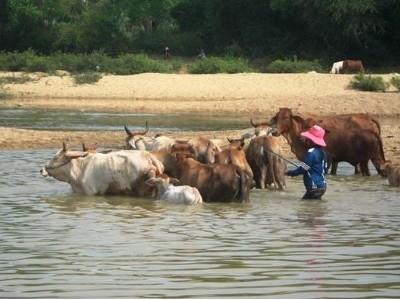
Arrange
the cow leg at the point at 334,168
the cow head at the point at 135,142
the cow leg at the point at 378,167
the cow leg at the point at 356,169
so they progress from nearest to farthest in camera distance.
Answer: the cow head at the point at 135,142 → the cow leg at the point at 378,167 → the cow leg at the point at 334,168 → the cow leg at the point at 356,169

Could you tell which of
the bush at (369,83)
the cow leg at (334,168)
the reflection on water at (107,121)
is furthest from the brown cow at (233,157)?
the bush at (369,83)

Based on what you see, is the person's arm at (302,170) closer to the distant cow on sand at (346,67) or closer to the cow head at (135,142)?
the cow head at (135,142)

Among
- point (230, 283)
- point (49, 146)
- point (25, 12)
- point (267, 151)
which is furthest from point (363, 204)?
point (25, 12)

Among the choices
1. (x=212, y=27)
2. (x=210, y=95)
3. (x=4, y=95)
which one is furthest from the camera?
(x=212, y=27)

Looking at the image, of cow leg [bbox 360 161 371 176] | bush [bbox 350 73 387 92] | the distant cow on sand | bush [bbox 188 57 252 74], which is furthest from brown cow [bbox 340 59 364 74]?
cow leg [bbox 360 161 371 176]

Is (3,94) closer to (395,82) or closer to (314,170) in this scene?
(395,82)

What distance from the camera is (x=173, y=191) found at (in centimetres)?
1512

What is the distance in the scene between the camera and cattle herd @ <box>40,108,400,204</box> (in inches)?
600

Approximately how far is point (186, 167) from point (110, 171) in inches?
47.2

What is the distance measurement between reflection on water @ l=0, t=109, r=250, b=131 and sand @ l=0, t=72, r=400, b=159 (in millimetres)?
1860

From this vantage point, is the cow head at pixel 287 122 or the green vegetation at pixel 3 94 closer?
the cow head at pixel 287 122

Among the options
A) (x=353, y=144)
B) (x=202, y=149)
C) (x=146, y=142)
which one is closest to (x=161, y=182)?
(x=202, y=149)

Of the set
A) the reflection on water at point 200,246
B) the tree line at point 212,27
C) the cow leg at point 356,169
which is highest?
the tree line at point 212,27

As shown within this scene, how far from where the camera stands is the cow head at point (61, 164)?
1630 cm
